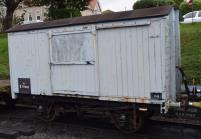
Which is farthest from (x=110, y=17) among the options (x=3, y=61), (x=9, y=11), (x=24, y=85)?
(x=9, y=11)

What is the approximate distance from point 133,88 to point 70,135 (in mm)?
2218

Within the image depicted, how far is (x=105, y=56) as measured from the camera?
10.4 m

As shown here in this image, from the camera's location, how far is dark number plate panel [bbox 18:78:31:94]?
12219mm

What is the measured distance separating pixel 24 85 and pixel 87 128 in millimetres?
2492

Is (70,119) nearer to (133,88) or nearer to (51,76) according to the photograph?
(51,76)

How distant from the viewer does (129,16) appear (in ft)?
32.5

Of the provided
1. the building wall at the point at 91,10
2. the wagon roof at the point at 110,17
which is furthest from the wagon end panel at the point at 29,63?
the building wall at the point at 91,10

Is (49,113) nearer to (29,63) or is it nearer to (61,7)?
(29,63)

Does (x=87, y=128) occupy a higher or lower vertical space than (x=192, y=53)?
lower

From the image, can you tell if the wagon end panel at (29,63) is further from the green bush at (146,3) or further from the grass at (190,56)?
the green bush at (146,3)

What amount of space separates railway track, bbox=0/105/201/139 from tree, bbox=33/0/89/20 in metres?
18.8

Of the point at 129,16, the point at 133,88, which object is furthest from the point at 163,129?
the point at 129,16

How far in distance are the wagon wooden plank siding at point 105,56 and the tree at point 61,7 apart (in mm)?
19178

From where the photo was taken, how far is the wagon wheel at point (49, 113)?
12214mm
